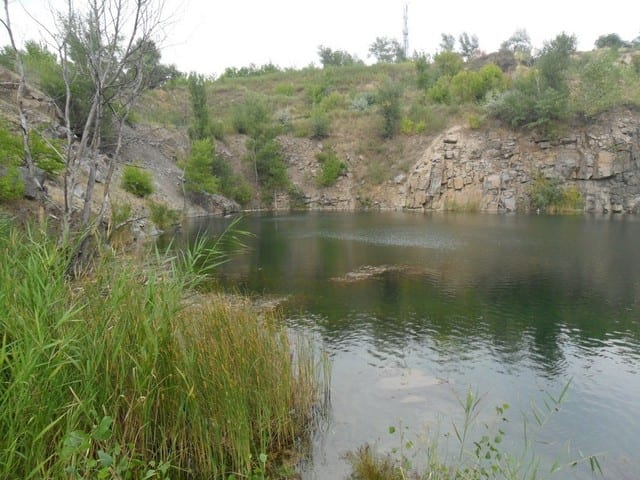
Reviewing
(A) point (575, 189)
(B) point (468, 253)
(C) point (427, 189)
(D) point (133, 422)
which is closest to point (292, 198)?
(C) point (427, 189)

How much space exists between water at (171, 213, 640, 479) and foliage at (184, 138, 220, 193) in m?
14.6

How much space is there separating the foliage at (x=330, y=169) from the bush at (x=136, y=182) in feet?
63.2

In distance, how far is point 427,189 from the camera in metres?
39.6

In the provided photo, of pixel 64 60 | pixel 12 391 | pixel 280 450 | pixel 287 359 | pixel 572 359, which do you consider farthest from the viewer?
pixel 572 359

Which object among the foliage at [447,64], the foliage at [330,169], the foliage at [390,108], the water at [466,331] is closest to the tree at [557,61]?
the foliage at [390,108]

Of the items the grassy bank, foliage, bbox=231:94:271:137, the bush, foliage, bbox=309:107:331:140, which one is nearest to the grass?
the grassy bank

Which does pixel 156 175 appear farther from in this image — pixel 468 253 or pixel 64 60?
pixel 64 60

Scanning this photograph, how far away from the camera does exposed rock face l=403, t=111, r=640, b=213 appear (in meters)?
36.0

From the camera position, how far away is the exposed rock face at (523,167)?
3600cm

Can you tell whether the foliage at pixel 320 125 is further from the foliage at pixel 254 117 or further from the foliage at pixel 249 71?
the foliage at pixel 249 71

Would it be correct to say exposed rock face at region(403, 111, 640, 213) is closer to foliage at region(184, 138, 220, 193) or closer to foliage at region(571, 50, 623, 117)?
foliage at region(571, 50, 623, 117)

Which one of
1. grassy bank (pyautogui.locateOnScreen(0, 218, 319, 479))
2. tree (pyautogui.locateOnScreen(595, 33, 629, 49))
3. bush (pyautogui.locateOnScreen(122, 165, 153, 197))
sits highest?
tree (pyautogui.locateOnScreen(595, 33, 629, 49))

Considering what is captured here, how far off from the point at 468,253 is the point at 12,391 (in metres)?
16.8

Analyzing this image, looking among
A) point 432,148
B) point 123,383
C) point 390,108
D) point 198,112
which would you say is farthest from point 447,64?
point 123,383
